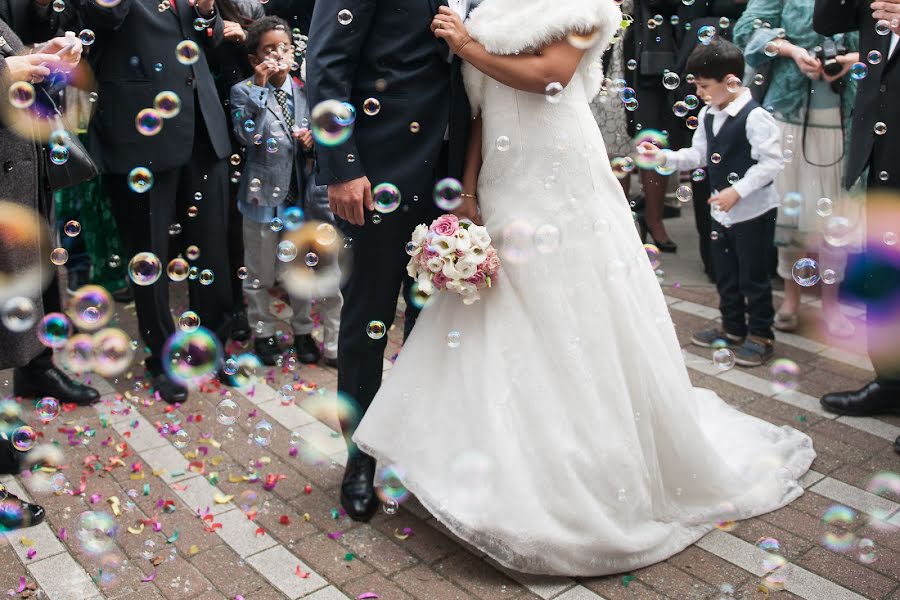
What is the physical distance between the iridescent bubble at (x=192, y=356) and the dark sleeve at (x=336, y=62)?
6.60 ft

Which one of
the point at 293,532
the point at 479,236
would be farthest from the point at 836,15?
the point at 293,532

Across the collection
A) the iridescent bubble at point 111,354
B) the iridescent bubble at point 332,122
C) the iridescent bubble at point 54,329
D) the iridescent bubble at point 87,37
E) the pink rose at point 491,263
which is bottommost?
the iridescent bubble at point 111,354

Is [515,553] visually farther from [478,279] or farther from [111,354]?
[111,354]

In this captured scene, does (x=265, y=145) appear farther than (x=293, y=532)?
Yes

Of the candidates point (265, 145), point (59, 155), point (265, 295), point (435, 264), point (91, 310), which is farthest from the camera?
point (265, 295)

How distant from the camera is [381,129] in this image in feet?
10.1

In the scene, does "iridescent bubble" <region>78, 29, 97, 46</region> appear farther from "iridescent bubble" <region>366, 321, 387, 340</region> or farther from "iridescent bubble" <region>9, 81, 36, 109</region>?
"iridescent bubble" <region>366, 321, 387, 340</region>

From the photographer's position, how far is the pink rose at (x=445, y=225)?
296 centimetres

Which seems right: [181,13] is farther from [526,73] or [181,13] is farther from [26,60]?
[526,73]

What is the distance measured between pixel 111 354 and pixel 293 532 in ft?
7.13

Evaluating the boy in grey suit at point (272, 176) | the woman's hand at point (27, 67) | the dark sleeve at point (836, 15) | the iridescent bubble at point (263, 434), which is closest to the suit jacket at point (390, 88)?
the woman's hand at point (27, 67)

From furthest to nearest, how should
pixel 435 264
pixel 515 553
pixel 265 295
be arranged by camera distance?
pixel 265 295, pixel 435 264, pixel 515 553

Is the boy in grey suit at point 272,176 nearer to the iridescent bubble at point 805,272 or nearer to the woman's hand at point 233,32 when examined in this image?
the woman's hand at point 233,32

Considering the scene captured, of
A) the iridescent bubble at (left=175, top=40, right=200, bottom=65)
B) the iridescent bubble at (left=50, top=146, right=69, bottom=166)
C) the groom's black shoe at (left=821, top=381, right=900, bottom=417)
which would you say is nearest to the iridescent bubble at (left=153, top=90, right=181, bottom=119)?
the iridescent bubble at (left=175, top=40, right=200, bottom=65)
